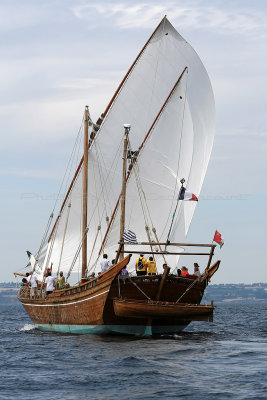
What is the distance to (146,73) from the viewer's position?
1843 inches

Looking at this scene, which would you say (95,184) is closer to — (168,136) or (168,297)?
(168,136)

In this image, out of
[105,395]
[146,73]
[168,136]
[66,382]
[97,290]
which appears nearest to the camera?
[105,395]

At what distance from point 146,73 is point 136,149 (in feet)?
16.4

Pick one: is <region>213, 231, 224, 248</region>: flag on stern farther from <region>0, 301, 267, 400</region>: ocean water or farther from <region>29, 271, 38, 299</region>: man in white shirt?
<region>29, 271, 38, 299</region>: man in white shirt

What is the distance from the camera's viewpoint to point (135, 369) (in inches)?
971

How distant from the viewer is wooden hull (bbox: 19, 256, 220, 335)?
3394cm

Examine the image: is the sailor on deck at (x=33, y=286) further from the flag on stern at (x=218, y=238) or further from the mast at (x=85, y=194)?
the flag on stern at (x=218, y=238)

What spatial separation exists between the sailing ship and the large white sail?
0.21 feet

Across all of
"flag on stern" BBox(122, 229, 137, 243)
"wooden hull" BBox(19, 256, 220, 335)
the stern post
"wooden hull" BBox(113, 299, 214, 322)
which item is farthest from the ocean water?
the stern post

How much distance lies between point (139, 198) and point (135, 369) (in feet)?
63.1

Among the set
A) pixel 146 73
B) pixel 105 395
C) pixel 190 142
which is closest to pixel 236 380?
pixel 105 395

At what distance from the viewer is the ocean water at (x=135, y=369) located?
21.2 metres

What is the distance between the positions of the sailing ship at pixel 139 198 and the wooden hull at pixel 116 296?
6 cm

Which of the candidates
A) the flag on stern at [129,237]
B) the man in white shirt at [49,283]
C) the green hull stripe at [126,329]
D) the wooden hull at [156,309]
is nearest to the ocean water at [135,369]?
the green hull stripe at [126,329]
